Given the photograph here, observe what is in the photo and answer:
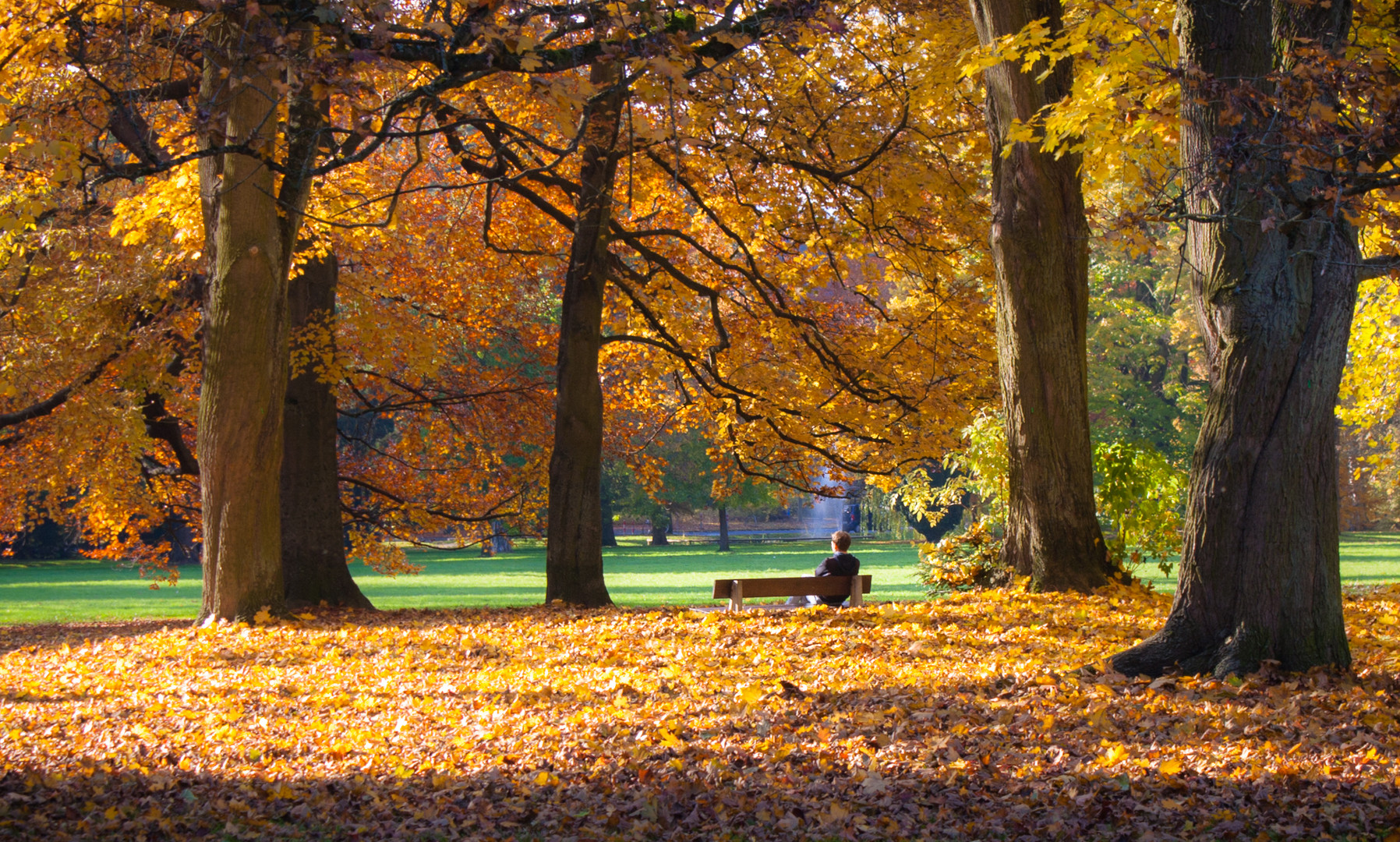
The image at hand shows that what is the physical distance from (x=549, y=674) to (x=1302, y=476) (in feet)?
15.6

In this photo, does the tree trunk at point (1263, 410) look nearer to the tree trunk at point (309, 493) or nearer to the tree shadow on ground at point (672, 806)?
the tree shadow on ground at point (672, 806)

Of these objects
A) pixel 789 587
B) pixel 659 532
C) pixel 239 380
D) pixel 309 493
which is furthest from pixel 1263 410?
pixel 659 532

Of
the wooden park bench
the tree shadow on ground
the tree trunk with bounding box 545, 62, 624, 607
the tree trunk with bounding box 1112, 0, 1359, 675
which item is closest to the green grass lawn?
the tree trunk with bounding box 545, 62, 624, 607

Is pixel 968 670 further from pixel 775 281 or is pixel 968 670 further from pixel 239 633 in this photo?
pixel 775 281

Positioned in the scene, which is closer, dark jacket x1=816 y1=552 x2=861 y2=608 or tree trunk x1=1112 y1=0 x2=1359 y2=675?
tree trunk x1=1112 y1=0 x2=1359 y2=675

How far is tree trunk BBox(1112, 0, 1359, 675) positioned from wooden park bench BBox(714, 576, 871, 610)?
474 cm

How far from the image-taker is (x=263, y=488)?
35.3 feet

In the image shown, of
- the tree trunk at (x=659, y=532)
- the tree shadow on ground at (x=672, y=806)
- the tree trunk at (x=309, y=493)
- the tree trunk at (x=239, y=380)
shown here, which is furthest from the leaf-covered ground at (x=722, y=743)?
the tree trunk at (x=659, y=532)

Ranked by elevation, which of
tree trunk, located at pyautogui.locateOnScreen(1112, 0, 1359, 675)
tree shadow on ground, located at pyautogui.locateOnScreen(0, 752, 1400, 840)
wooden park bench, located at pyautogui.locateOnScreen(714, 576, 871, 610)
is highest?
tree trunk, located at pyautogui.locateOnScreen(1112, 0, 1359, 675)

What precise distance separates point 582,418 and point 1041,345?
5307mm

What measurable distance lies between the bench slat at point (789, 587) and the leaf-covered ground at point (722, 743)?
2.14 metres

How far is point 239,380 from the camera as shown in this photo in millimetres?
10570

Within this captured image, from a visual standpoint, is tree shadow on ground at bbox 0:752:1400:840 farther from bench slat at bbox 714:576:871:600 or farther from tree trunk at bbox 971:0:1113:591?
bench slat at bbox 714:576:871:600

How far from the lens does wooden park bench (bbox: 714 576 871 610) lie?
430 inches
